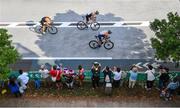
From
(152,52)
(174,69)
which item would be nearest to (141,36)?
(152,52)

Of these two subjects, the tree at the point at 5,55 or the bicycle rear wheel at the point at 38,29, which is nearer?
the tree at the point at 5,55

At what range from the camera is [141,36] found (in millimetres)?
29047

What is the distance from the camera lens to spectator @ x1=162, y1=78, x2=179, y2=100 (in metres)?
22.5

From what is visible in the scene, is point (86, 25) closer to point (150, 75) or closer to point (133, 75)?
point (133, 75)

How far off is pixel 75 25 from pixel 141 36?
472 cm

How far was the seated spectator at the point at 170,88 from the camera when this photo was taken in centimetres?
2253

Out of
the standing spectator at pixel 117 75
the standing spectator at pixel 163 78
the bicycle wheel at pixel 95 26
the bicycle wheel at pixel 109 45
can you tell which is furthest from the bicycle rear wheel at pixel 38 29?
the standing spectator at pixel 163 78

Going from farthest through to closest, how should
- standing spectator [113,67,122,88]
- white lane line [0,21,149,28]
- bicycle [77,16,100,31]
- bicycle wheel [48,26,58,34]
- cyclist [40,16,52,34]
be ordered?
Result: white lane line [0,21,149,28] < bicycle [77,16,100,31] < bicycle wheel [48,26,58,34] < cyclist [40,16,52,34] < standing spectator [113,67,122,88]

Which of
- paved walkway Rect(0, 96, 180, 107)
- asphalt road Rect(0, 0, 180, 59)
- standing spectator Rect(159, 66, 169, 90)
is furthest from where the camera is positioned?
asphalt road Rect(0, 0, 180, 59)

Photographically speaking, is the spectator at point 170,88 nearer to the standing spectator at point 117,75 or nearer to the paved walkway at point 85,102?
the paved walkway at point 85,102

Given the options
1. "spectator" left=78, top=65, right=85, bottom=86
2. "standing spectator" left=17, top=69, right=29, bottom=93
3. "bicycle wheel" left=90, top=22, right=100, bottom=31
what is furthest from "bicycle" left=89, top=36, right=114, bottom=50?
"standing spectator" left=17, top=69, right=29, bottom=93

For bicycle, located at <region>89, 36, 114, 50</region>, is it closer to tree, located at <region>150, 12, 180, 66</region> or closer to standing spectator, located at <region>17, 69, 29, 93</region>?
tree, located at <region>150, 12, 180, 66</region>

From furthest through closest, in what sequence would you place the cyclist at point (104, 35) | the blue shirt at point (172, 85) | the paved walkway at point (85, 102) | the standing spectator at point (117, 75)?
the cyclist at point (104, 35) → the standing spectator at point (117, 75) → the paved walkway at point (85, 102) → the blue shirt at point (172, 85)

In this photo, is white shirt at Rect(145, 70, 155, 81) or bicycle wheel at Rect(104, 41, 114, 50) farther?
bicycle wheel at Rect(104, 41, 114, 50)
